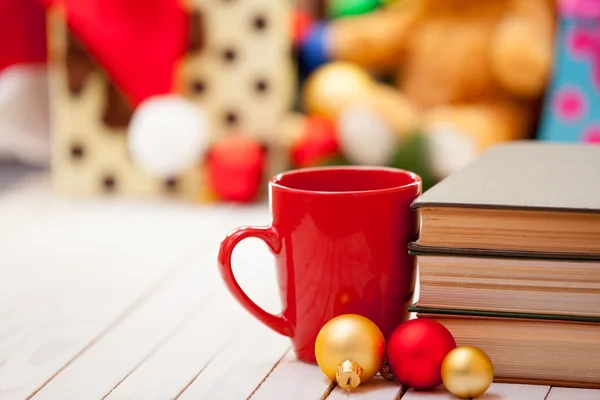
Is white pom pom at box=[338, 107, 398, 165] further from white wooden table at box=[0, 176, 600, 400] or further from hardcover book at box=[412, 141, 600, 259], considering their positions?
hardcover book at box=[412, 141, 600, 259]

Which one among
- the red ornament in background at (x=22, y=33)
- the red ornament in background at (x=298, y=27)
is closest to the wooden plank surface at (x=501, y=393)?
the red ornament in background at (x=298, y=27)

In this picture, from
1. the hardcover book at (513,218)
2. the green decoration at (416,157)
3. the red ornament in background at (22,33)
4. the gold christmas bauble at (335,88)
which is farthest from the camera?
the red ornament in background at (22,33)

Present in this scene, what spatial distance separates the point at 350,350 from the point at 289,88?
837mm

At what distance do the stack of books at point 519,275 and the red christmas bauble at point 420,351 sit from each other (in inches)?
0.7

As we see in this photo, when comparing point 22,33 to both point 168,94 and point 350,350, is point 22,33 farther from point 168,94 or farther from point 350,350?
point 350,350

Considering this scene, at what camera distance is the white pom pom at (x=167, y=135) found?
131 cm

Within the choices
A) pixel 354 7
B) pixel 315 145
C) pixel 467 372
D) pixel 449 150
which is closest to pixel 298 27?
pixel 354 7

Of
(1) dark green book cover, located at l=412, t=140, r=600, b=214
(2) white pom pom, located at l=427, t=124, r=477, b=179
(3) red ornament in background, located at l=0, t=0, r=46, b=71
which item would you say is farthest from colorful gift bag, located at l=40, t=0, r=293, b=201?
(1) dark green book cover, located at l=412, t=140, r=600, b=214

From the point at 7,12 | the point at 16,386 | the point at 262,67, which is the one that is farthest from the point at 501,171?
the point at 7,12

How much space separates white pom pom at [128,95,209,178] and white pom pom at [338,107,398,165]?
0.71ft

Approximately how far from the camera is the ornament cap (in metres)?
0.61

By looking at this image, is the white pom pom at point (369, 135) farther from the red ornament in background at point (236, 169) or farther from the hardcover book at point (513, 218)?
the hardcover book at point (513, 218)

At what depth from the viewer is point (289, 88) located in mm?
1406

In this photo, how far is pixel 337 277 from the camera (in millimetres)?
652
